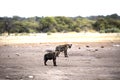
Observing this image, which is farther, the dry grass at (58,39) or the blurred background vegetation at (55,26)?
the blurred background vegetation at (55,26)

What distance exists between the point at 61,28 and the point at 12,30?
34.0ft

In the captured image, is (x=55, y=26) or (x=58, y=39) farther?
(x=55, y=26)

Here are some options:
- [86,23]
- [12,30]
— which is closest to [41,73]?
[12,30]

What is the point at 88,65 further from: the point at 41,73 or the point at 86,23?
the point at 86,23

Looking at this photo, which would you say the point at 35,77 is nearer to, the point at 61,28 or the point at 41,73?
the point at 41,73

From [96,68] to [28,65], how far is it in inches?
141

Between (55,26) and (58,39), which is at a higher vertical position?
(58,39)

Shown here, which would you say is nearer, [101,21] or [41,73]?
[41,73]

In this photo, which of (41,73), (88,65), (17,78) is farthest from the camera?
(88,65)

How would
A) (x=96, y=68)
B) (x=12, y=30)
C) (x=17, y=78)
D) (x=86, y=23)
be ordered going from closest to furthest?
1. (x=17, y=78)
2. (x=96, y=68)
3. (x=12, y=30)
4. (x=86, y=23)

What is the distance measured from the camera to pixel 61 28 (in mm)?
73375

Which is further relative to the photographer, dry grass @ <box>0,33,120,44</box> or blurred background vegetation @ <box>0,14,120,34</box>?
Result: blurred background vegetation @ <box>0,14,120,34</box>

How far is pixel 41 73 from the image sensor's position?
1580cm

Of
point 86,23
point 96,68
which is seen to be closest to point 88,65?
point 96,68
